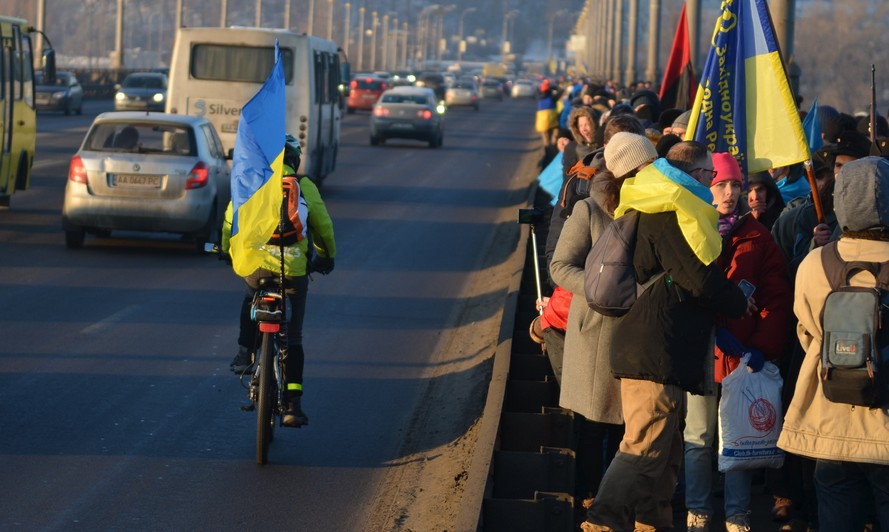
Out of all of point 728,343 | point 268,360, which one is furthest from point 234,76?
point 728,343

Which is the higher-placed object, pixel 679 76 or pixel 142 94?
pixel 679 76

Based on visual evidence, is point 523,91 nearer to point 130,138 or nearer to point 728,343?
point 130,138

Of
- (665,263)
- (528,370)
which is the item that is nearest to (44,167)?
(528,370)

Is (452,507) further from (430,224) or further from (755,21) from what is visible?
(430,224)

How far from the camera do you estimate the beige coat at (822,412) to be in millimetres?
5434

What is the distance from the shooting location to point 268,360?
8055 mm

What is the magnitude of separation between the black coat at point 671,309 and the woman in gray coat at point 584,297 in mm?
402

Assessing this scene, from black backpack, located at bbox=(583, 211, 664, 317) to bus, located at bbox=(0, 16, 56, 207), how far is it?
1422 cm

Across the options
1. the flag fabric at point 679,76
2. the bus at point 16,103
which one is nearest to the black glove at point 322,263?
the flag fabric at point 679,76

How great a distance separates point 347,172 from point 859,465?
2571 cm

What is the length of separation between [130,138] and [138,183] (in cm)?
63

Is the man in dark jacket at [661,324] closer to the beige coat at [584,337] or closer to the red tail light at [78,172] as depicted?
the beige coat at [584,337]

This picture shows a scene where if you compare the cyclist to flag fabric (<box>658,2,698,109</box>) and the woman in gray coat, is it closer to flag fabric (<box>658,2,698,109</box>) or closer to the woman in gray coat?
the woman in gray coat

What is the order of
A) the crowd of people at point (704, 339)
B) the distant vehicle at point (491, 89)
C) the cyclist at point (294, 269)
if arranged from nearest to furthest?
the crowd of people at point (704, 339), the cyclist at point (294, 269), the distant vehicle at point (491, 89)
